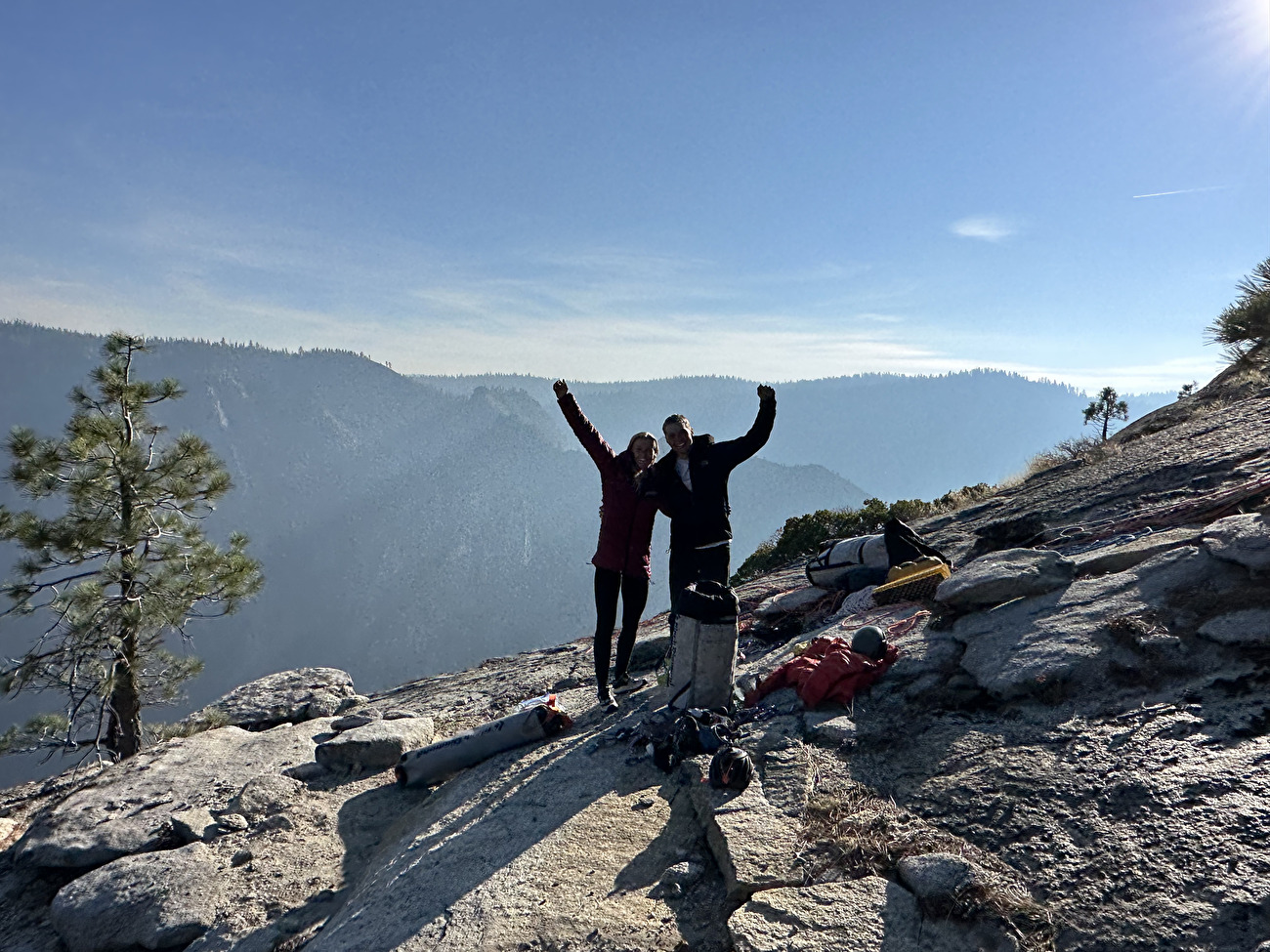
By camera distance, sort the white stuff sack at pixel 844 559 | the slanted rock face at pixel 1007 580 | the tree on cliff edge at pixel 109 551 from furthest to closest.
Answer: the tree on cliff edge at pixel 109 551 < the white stuff sack at pixel 844 559 < the slanted rock face at pixel 1007 580

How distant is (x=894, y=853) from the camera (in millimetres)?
3658

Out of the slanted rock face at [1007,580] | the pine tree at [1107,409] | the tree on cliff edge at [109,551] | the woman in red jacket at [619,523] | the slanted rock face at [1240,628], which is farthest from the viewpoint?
the pine tree at [1107,409]

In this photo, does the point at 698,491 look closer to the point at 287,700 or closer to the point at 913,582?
the point at 913,582

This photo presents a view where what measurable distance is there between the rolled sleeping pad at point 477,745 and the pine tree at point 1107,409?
18.7m

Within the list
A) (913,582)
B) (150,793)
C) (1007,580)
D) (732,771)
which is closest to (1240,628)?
(1007,580)

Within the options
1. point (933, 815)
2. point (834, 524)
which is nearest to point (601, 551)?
point (933, 815)

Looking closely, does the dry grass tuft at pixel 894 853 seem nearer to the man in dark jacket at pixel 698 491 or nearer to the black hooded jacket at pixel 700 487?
the man in dark jacket at pixel 698 491

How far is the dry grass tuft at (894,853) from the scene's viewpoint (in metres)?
3.15

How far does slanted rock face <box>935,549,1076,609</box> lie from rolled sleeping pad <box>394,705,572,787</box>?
11.5ft

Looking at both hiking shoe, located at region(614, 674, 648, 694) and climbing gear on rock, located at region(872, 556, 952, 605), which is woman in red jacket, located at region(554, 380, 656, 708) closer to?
hiking shoe, located at region(614, 674, 648, 694)

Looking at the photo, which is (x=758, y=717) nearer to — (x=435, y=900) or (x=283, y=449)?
(x=435, y=900)

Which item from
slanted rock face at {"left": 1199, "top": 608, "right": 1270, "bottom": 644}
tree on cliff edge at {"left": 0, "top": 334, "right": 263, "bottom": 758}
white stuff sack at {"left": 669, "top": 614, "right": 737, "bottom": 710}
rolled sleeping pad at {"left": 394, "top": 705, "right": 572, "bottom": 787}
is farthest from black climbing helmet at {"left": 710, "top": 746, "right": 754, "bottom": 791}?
tree on cliff edge at {"left": 0, "top": 334, "right": 263, "bottom": 758}

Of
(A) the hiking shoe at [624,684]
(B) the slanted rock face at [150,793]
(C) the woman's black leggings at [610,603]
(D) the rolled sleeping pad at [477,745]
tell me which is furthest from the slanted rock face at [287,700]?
(C) the woman's black leggings at [610,603]

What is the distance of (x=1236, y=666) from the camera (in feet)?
14.4
